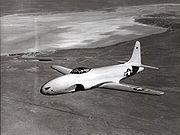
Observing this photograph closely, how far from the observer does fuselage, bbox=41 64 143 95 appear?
3934 cm

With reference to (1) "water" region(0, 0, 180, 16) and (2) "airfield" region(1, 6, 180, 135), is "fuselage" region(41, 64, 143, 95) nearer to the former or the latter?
(2) "airfield" region(1, 6, 180, 135)

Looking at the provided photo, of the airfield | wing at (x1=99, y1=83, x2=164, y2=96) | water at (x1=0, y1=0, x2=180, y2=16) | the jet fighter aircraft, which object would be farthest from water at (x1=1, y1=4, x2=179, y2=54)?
wing at (x1=99, y1=83, x2=164, y2=96)

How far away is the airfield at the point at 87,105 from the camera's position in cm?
3856

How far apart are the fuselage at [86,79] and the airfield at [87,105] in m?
3.28

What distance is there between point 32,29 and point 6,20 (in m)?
14.8

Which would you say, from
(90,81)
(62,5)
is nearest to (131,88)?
(90,81)

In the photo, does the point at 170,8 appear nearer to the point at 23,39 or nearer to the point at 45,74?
the point at 23,39

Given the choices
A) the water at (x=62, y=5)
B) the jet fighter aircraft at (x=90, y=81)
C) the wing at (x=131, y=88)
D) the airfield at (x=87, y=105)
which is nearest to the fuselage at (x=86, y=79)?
the jet fighter aircraft at (x=90, y=81)

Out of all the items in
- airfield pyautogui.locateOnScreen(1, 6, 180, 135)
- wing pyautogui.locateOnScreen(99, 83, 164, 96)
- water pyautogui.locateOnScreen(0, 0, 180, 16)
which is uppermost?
water pyautogui.locateOnScreen(0, 0, 180, 16)

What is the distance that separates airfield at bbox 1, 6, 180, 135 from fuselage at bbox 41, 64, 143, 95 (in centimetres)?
328

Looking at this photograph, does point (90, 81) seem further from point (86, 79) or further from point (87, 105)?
point (87, 105)

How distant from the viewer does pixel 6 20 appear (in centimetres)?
9731

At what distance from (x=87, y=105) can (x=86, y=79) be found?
14.0 ft

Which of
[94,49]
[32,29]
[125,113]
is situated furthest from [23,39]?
[125,113]
